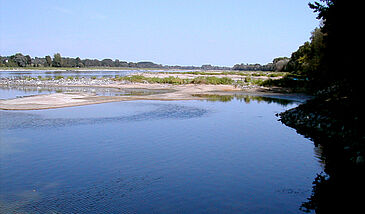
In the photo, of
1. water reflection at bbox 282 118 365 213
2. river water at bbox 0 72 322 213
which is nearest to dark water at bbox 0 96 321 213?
river water at bbox 0 72 322 213

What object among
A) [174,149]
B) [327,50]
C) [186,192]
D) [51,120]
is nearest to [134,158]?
[174,149]

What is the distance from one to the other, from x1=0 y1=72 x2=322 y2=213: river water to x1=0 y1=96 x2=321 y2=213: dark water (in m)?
0.04

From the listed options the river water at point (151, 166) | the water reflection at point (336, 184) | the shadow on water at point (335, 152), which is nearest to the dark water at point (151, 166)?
the river water at point (151, 166)

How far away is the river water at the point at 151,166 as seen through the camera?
11312mm

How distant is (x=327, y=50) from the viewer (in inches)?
870

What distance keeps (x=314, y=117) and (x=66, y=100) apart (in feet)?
89.9

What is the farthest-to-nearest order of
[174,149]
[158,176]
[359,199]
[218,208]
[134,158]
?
1. [174,149]
2. [134,158]
3. [158,176]
4. [359,199]
5. [218,208]

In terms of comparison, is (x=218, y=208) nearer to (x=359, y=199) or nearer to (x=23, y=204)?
(x=359, y=199)

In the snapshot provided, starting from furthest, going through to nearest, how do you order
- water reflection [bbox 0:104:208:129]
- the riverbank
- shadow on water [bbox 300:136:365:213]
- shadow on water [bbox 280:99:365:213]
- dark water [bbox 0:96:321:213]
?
water reflection [bbox 0:104:208:129], the riverbank, shadow on water [bbox 280:99:365:213], dark water [bbox 0:96:321:213], shadow on water [bbox 300:136:365:213]

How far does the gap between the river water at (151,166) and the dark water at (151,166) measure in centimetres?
4

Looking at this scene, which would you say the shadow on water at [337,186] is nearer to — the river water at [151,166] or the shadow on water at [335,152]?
the shadow on water at [335,152]

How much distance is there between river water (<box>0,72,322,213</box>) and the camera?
11.3 m

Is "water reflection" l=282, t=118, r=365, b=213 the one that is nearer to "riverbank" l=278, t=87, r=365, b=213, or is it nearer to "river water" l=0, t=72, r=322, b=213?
"riverbank" l=278, t=87, r=365, b=213

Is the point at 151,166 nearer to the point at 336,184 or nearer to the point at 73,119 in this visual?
the point at 336,184
